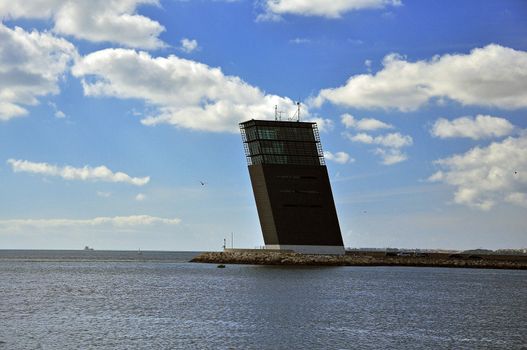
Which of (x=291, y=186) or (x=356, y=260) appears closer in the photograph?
(x=291, y=186)

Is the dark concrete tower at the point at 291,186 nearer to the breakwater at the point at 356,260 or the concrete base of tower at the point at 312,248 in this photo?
the concrete base of tower at the point at 312,248

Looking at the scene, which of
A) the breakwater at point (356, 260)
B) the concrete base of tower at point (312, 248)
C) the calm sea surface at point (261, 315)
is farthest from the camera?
the concrete base of tower at point (312, 248)

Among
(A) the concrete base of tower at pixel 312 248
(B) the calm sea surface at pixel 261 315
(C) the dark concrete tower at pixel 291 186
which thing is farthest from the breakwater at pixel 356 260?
(B) the calm sea surface at pixel 261 315

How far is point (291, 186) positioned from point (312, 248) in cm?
1071

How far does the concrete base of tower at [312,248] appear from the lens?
11768 cm

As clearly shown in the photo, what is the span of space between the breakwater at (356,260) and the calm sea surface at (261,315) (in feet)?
A: 90.4

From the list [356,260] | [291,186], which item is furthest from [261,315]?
[356,260]

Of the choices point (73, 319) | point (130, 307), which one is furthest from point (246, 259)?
point (73, 319)

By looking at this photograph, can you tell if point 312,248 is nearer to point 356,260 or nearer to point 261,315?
point 356,260

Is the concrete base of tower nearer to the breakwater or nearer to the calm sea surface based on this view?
the breakwater

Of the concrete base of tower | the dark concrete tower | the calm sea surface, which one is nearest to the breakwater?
the concrete base of tower

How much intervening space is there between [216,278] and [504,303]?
38.3 m

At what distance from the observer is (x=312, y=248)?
120m

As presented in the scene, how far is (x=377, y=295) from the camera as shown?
7225 centimetres
